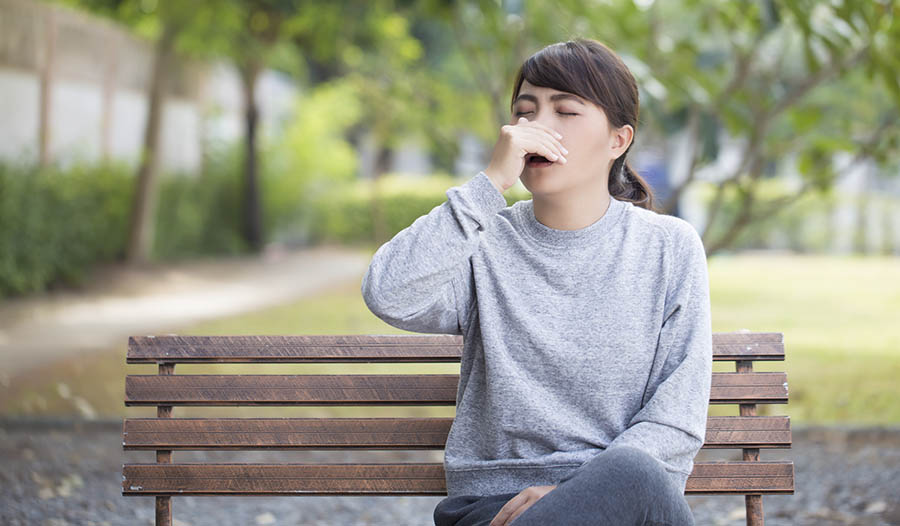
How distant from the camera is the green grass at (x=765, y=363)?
6.55 meters

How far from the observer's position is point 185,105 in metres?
16.0

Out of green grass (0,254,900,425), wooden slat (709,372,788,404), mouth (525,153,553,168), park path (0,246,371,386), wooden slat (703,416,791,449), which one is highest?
mouth (525,153,553,168)

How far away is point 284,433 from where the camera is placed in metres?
2.83

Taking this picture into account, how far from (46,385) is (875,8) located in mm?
5396

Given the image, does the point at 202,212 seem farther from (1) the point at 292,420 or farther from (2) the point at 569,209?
(2) the point at 569,209

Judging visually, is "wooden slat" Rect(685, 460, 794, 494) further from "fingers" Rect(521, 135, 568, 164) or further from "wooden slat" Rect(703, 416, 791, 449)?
"fingers" Rect(521, 135, 568, 164)

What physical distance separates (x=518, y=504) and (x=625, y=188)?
0.88 m

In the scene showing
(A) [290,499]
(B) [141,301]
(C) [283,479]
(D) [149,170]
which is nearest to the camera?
(C) [283,479]

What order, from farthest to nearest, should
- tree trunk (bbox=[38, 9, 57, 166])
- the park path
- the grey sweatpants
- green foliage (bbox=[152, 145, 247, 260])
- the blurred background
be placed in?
green foliage (bbox=[152, 145, 247, 260]) → tree trunk (bbox=[38, 9, 57, 166]) → the park path → the blurred background → the grey sweatpants

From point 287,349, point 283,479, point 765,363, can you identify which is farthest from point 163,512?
point 765,363

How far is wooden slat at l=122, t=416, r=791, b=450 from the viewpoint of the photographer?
111 inches

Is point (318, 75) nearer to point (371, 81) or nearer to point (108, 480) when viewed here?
point (371, 81)

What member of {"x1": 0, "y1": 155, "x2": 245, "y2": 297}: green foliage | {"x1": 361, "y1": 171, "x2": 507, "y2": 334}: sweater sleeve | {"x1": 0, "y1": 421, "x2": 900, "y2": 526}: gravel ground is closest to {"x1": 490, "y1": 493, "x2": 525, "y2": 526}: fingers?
{"x1": 361, "y1": 171, "x2": 507, "y2": 334}: sweater sleeve

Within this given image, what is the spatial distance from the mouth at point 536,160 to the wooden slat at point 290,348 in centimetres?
62
